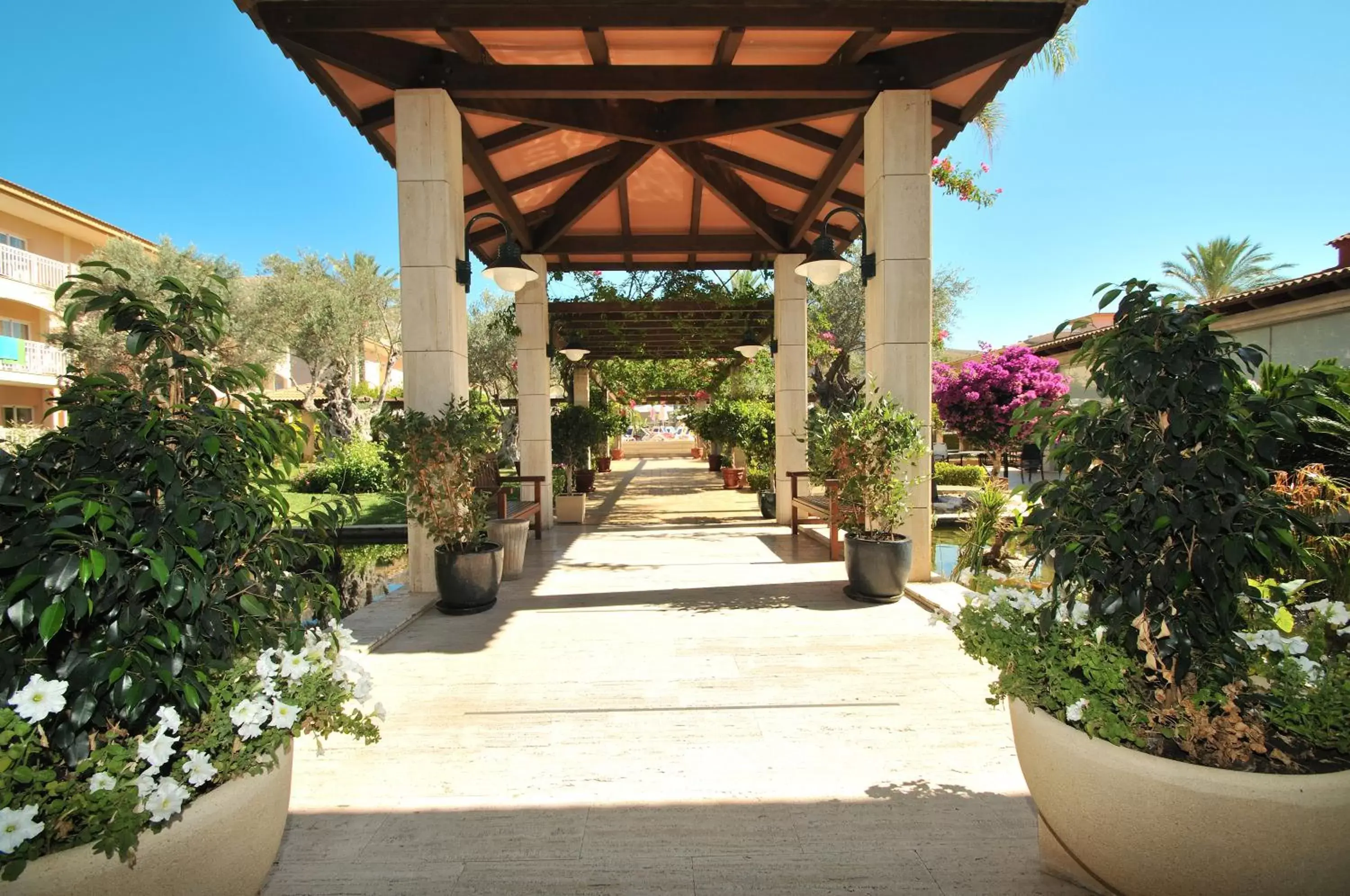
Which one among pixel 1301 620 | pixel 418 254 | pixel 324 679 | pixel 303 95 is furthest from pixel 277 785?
pixel 303 95

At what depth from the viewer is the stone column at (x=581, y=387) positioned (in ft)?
46.3

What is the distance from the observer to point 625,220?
911cm

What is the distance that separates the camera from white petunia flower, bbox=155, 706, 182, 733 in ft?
4.65

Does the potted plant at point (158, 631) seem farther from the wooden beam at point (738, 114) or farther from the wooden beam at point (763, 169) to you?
the wooden beam at point (763, 169)

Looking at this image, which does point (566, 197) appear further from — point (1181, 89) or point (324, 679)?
point (1181, 89)

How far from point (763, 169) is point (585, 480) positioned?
323 inches

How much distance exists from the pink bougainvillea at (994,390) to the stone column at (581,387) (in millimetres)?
7241

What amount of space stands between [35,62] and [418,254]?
22677 mm

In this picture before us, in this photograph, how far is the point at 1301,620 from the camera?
2.57m

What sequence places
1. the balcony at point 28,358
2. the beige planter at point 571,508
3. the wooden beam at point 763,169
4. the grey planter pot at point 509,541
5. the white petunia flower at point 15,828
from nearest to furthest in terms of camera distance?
the white petunia flower at point 15,828 < the grey planter pot at point 509,541 < the wooden beam at point 763,169 < the beige planter at point 571,508 < the balcony at point 28,358

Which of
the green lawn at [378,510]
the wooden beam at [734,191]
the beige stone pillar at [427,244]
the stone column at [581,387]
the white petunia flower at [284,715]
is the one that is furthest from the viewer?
the stone column at [581,387]

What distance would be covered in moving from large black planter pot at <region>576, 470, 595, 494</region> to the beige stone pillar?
336 inches

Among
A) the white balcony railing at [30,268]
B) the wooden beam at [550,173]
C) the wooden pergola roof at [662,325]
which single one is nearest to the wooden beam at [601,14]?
the wooden beam at [550,173]

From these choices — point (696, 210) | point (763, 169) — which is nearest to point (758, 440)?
point (696, 210)
